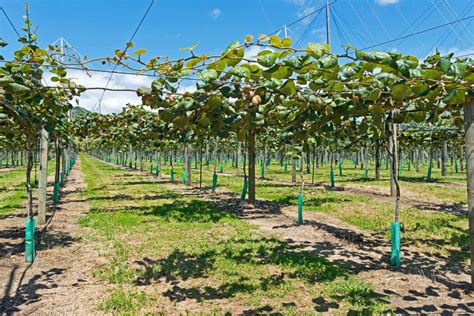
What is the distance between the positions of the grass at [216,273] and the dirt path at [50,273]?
1.06ft

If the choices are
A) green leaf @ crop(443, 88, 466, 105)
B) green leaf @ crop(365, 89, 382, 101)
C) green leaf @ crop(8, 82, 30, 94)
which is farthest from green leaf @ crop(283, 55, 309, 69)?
green leaf @ crop(8, 82, 30, 94)

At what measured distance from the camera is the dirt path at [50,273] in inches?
188

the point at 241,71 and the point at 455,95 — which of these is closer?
→ the point at 241,71

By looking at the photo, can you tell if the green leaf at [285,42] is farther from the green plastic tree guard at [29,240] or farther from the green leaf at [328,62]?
the green plastic tree guard at [29,240]

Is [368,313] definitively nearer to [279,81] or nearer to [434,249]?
[279,81]

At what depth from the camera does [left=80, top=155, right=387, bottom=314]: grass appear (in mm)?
4707

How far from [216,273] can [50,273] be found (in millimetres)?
2758

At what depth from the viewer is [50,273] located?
6.02 meters

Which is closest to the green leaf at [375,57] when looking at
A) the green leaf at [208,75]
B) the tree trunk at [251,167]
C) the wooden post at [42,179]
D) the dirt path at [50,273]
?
the green leaf at [208,75]

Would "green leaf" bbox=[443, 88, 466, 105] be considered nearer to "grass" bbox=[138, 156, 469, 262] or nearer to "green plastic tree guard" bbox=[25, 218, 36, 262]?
"grass" bbox=[138, 156, 469, 262]

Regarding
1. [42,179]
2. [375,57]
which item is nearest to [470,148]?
[375,57]

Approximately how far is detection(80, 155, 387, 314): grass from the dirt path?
323 mm

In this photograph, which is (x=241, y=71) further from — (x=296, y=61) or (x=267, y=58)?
(x=296, y=61)

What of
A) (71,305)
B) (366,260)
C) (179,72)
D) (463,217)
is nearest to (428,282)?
(366,260)
